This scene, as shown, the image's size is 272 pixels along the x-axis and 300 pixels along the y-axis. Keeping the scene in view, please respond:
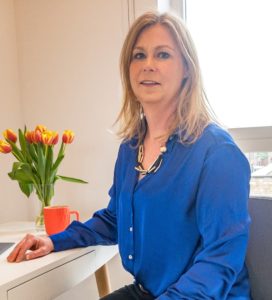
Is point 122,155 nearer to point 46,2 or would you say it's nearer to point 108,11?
point 108,11

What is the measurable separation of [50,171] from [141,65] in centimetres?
57

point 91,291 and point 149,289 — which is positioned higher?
point 149,289

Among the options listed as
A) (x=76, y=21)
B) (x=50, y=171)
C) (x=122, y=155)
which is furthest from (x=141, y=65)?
(x=76, y=21)

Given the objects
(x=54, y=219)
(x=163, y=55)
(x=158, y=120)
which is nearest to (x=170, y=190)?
(x=158, y=120)

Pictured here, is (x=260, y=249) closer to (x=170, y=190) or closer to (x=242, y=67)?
(x=170, y=190)

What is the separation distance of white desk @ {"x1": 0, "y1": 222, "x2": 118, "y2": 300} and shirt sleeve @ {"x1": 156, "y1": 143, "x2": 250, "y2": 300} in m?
0.34

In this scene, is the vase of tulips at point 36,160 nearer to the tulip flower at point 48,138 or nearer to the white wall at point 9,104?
the tulip flower at point 48,138

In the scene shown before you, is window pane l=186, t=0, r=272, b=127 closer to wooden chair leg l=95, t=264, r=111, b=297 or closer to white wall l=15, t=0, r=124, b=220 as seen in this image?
white wall l=15, t=0, r=124, b=220

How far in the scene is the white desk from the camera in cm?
91

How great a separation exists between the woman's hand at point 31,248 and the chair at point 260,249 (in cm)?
A: 54

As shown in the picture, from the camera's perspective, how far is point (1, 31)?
5.77 feet

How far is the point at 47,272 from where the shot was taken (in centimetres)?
100

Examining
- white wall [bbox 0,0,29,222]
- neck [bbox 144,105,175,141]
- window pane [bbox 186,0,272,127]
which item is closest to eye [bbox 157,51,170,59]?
neck [bbox 144,105,175,141]

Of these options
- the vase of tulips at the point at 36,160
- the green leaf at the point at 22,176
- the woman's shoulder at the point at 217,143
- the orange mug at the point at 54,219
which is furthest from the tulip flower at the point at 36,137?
the woman's shoulder at the point at 217,143
